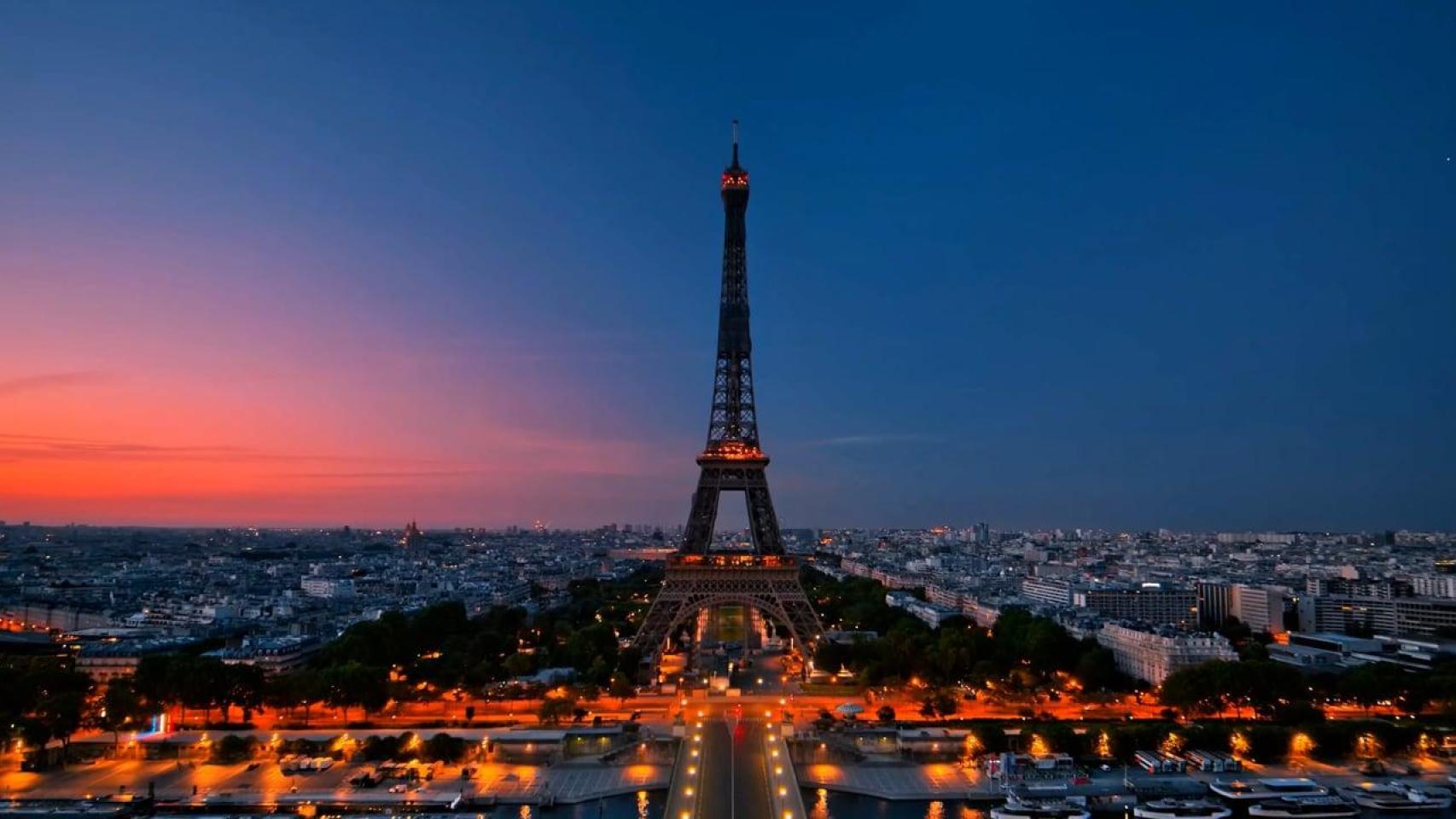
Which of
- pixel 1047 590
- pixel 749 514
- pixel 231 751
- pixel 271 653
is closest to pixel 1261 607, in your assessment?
pixel 1047 590

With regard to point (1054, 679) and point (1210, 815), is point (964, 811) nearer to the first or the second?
point (1210, 815)

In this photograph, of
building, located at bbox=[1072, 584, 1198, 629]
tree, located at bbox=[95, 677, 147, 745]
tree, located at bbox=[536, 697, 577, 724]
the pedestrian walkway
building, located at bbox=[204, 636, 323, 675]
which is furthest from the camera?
building, located at bbox=[1072, 584, 1198, 629]

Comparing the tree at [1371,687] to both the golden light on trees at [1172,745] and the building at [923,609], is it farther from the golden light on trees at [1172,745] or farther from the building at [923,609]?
the building at [923,609]

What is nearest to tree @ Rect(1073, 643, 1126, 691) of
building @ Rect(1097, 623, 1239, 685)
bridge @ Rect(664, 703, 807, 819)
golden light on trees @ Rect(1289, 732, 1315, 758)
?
building @ Rect(1097, 623, 1239, 685)

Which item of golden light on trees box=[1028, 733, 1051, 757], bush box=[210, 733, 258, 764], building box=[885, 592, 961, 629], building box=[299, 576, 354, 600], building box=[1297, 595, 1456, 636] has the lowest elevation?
building box=[299, 576, 354, 600]

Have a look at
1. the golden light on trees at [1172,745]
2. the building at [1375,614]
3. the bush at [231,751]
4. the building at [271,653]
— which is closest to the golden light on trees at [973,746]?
the golden light on trees at [1172,745]

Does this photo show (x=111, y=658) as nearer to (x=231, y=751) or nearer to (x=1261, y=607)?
(x=231, y=751)

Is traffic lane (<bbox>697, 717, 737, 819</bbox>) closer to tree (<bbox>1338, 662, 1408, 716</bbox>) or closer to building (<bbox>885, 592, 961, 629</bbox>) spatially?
tree (<bbox>1338, 662, 1408, 716</bbox>)

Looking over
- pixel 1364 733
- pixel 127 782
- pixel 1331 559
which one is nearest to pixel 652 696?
pixel 127 782
